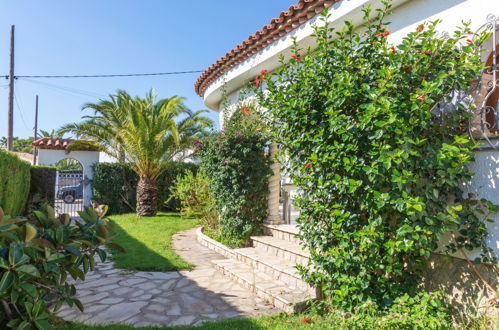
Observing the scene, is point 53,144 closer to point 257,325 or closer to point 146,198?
point 146,198

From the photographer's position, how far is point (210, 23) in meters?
13.7

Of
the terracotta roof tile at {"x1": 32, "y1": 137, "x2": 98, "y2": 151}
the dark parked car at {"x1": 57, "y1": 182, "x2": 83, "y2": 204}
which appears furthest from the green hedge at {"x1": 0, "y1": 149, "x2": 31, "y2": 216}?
the dark parked car at {"x1": 57, "y1": 182, "x2": 83, "y2": 204}

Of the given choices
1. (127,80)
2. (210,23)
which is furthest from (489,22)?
(127,80)

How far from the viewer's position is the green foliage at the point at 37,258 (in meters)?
2.55

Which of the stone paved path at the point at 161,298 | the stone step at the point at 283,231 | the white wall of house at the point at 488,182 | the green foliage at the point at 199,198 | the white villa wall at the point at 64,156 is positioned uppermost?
the white villa wall at the point at 64,156

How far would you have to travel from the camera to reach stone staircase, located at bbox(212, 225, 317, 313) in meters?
4.25

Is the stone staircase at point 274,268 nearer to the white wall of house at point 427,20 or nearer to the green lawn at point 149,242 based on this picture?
the green lawn at point 149,242

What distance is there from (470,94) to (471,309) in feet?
7.00

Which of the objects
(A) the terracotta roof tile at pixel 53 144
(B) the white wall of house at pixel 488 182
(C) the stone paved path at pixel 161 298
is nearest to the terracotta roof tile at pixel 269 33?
(B) the white wall of house at pixel 488 182

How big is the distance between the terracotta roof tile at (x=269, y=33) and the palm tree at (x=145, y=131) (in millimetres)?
4661

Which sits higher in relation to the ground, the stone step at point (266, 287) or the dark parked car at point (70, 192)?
the dark parked car at point (70, 192)

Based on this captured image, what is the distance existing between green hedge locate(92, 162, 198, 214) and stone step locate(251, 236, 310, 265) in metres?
8.65

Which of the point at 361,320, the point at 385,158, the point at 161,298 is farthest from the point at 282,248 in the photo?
the point at 385,158

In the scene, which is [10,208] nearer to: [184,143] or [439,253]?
[439,253]
